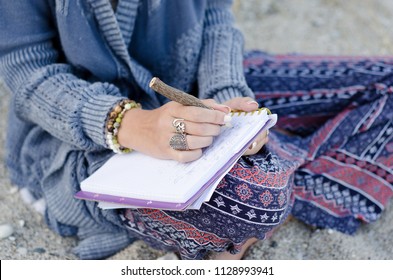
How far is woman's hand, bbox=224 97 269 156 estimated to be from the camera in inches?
44.3

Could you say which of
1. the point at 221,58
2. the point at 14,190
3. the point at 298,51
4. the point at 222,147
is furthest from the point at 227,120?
the point at 298,51

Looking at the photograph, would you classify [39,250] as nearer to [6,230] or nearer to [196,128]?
[6,230]

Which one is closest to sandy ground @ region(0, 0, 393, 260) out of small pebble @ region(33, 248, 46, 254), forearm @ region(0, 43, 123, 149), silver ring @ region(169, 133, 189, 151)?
small pebble @ region(33, 248, 46, 254)

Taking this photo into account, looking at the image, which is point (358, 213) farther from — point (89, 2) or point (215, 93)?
point (89, 2)

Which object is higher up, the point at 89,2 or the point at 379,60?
the point at 89,2

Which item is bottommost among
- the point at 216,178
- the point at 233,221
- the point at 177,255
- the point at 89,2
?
the point at 177,255

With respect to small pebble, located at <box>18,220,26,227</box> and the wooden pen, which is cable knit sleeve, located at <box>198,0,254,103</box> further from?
small pebble, located at <box>18,220,26,227</box>

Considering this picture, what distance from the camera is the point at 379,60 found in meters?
1.48

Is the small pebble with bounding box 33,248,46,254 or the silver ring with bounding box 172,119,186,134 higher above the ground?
the silver ring with bounding box 172,119,186,134

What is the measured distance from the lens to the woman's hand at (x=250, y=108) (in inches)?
44.3

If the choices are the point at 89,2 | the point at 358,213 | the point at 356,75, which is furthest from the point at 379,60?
the point at 89,2

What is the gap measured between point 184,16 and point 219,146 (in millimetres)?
417
